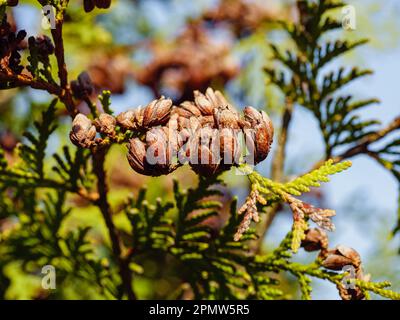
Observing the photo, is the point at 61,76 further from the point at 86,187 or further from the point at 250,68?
the point at 250,68

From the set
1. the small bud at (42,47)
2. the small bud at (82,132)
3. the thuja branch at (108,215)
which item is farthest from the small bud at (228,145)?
the small bud at (42,47)

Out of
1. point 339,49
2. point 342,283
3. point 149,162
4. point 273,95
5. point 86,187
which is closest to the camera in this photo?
point 149,162

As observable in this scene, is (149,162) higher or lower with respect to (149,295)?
lower

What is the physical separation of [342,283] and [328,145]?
0.77m

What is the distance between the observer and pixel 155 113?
1.31m

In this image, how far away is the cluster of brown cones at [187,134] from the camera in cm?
121

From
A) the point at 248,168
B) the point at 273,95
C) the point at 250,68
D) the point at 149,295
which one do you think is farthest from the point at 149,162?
the point at 250,68

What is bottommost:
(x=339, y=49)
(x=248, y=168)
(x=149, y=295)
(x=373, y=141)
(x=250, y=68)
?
(x=248, y=168)

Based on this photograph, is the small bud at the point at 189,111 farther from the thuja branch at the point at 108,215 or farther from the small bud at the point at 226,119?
the thuja branch at the point at 108,215

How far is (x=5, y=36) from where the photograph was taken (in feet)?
4.50

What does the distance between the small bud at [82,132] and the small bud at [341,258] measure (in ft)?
2.67

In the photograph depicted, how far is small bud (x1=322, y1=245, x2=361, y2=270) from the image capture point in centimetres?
148

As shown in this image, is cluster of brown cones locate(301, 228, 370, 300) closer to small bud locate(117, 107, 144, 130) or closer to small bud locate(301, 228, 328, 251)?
small bud locate(301, 228, 328, 251)
